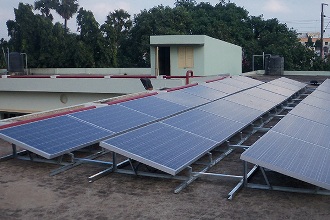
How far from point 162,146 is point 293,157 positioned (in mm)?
2051

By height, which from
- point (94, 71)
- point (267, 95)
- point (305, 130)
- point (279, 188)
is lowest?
point (279, 188)

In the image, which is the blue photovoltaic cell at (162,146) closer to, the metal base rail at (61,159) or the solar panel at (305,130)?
the metal base rail at (61,159)

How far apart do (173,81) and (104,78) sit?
4.60 meters

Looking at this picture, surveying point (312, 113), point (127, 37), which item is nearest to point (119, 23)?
point (127, 37)

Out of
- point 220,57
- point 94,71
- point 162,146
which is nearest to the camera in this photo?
point 162,146

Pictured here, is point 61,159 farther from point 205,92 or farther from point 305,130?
point 205,92

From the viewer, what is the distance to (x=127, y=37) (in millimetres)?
57562

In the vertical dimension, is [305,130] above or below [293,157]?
above

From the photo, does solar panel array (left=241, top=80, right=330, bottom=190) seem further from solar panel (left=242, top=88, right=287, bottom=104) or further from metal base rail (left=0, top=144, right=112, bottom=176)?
solar panel (left=242, top=88, right=287, bottom=104)

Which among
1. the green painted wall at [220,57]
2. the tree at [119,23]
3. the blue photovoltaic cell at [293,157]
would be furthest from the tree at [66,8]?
the blue photovoltaic cell at [293,157]

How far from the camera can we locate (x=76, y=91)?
25.4 m

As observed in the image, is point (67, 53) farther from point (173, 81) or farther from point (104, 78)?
point (173, 81)

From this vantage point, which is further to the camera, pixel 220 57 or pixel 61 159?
pixel 220 57

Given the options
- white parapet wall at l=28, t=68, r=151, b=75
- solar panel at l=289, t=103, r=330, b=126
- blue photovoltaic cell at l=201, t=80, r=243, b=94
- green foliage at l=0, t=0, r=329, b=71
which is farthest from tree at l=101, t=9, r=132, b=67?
solar panel at l=289, t=103, r=330, b=126
